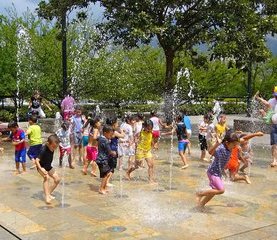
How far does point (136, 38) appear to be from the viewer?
52.3 ft

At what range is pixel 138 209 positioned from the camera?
7.35m

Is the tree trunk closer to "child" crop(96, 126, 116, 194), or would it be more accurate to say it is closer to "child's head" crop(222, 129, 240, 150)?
"child" crop(96, 126, 116, 194)

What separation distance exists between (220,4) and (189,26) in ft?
4.88

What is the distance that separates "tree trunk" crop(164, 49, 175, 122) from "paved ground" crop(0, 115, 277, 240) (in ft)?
28.0

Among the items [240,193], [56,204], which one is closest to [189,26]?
[240,193]

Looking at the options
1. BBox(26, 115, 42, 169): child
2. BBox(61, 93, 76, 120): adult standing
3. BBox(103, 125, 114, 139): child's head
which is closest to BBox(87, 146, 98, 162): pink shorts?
BBox(26, 115, 42, 169): child

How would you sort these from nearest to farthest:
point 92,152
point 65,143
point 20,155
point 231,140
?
point 231,140 < point 92,152 < point 20,155 < point 65,143

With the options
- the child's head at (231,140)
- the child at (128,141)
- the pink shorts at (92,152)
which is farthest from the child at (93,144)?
the child's head at (231,140)

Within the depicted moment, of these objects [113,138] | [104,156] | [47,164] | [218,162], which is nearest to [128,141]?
[113,138]

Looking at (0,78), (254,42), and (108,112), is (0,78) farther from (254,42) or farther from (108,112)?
(254,42)

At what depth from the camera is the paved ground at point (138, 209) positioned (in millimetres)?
6223

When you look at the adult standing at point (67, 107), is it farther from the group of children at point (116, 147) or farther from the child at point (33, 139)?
the child at point (33, 139)

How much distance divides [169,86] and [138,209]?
1262cm

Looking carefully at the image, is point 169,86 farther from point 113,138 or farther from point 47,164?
point 47,164
